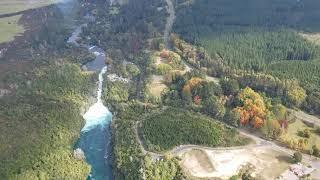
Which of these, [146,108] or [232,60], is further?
[232,60]

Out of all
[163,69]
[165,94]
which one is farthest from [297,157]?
[163,69]

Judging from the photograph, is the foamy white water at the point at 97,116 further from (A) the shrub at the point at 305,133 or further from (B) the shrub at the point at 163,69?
(A) the shrub at the point at 305,133

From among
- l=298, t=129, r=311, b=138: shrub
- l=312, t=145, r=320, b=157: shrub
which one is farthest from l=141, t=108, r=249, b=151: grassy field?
l=312, t=145, r=320, b=157: shrub

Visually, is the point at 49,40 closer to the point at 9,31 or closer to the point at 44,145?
the point at 9,31

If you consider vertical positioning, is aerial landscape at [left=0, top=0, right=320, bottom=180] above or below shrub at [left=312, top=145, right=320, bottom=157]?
above

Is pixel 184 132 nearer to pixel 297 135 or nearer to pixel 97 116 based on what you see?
pixel 297 135

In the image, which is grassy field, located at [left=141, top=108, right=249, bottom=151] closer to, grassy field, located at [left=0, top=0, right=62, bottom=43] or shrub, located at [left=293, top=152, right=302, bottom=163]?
shrub, located at [left=293, top=152, right=302, bottom=163]

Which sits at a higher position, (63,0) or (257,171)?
(63,0)

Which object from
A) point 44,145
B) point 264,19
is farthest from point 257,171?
point 264,19
